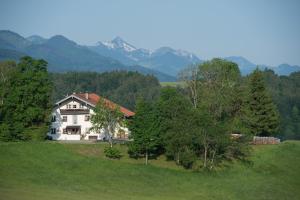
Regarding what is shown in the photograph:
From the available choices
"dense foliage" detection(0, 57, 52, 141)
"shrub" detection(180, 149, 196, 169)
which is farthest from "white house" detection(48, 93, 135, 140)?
"shrub" detection(180, 149, 196, 169)

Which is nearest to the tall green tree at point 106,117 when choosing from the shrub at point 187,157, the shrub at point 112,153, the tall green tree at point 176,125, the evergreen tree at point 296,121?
the shrub at point 112,153

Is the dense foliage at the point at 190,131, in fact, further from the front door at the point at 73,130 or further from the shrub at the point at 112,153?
the front door at the point at 73,130

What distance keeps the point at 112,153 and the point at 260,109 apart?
2680 cm

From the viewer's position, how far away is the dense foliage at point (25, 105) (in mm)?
73625

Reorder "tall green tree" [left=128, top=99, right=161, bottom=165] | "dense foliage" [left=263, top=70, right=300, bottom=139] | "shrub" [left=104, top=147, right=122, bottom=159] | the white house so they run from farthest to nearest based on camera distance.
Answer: "dense foliage" [left=263, top=70, right=300, bottom=139], the white house, "shrub" [left=104, top=147, right=122, bottom=159], "tall green tree" [left=128, top=99, right=161, bottom=165]

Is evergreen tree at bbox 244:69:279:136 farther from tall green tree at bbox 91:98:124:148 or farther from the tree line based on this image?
tall green tree at bbox 91:98:124:148

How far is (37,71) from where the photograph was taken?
7956cm

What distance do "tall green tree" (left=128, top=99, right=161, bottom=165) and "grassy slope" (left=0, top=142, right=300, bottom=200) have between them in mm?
1797

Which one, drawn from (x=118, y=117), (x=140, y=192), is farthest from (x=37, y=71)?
(x=140, y=192)

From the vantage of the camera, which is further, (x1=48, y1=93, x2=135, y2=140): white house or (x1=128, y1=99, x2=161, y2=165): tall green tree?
(x1=48, y1=93, x2=135, y2=140): white house

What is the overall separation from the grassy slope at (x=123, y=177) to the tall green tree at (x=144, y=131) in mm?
1797

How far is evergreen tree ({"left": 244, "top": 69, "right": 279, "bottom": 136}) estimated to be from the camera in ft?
271

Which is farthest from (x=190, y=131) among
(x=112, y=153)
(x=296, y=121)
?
(x=296, y=121)

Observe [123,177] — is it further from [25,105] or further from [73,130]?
[73,130]
